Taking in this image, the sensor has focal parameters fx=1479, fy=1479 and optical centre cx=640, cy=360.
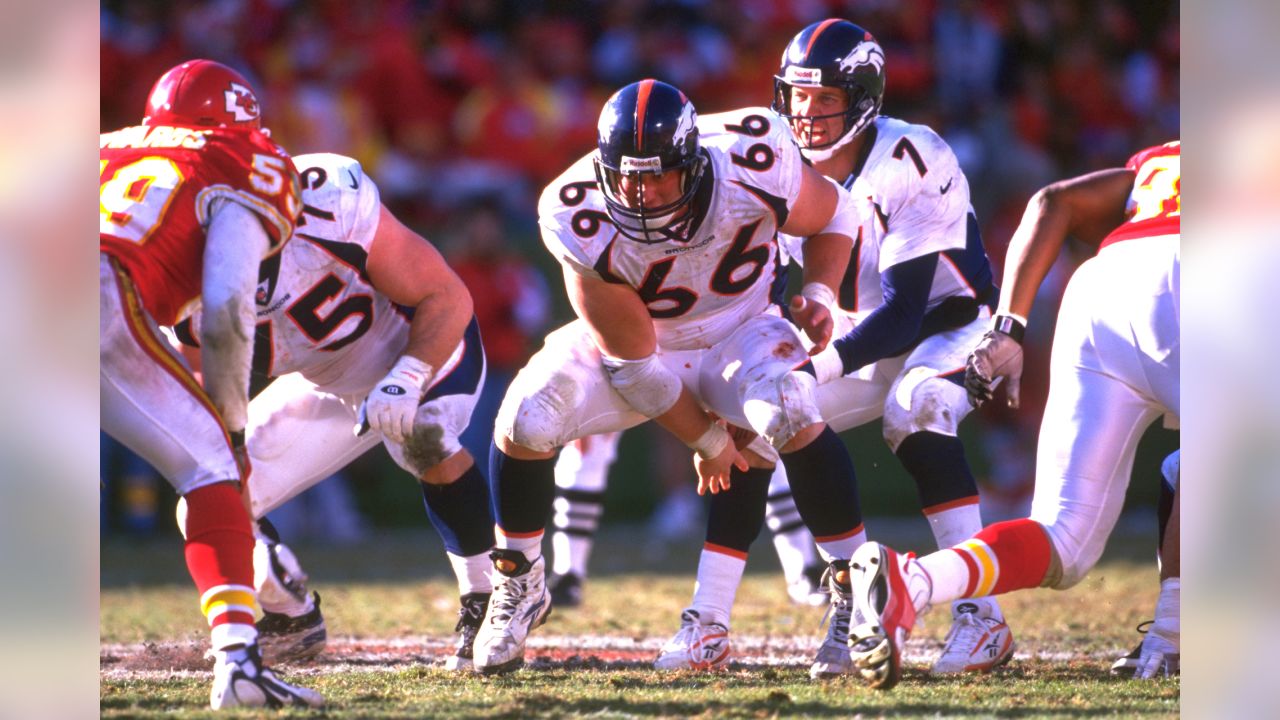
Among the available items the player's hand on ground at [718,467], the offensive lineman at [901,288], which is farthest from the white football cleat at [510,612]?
the player's hand on ground at [718,467]

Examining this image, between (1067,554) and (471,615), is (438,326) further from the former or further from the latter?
(1067,554)

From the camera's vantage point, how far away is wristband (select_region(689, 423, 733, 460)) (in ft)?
12.4

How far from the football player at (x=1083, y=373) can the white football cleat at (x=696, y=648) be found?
731 mm

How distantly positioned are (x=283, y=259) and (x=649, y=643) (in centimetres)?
160

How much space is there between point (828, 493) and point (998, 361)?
54 centimetres

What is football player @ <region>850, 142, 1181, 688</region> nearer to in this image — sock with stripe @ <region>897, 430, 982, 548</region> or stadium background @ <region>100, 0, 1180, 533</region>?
sock with stripe @ <region>897, 430, 982, 548</region>

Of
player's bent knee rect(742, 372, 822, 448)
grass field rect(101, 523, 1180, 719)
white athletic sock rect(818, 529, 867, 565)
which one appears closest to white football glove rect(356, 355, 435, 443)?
grass field rect(101, 523, 1180, 719)

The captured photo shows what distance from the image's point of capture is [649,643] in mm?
4465

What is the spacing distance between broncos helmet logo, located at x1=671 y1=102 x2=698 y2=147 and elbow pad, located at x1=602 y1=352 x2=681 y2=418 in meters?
0.57

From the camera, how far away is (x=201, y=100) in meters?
3.57

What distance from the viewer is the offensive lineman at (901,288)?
393 centimetres

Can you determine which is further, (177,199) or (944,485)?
(944,485)

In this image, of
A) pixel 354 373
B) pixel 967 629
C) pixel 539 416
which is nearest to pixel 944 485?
pixel 967 629
